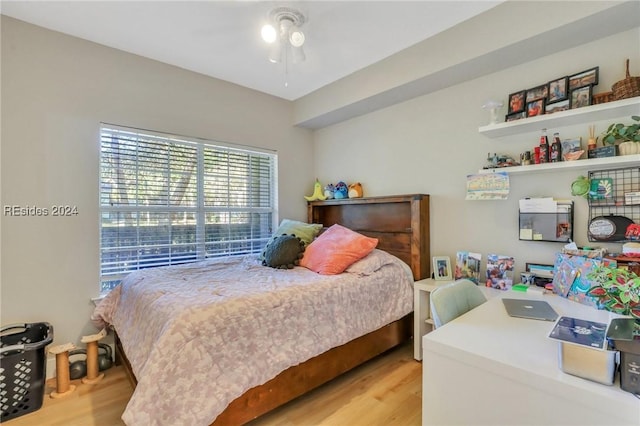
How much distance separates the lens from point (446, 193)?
102 inches

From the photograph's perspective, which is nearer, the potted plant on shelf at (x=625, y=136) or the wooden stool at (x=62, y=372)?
the potted plant on shelf at (x=625, y=136)

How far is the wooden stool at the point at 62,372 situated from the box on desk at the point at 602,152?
3607 millimetres

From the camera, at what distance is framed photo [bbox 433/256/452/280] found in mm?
2516

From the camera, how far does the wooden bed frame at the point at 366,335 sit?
1.64 metres

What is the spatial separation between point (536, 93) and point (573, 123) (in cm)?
31

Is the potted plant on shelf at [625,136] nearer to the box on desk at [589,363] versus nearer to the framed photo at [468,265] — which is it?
the framed photo at [468,265]

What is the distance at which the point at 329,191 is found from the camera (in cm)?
350

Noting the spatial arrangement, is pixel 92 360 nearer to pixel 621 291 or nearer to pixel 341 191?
pixel 341 191

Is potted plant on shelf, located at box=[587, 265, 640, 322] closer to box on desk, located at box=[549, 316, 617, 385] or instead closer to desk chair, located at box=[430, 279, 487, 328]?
box on desk, located at box=[549, 316, 617, 385]

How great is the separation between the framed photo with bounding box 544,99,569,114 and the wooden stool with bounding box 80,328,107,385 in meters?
3.55

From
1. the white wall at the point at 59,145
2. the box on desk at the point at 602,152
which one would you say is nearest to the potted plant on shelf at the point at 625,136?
the box on desk at the point at 602,152

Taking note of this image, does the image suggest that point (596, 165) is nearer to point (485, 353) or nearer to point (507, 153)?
point (507, 153)

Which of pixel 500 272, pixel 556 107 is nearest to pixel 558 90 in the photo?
pixel 556 107

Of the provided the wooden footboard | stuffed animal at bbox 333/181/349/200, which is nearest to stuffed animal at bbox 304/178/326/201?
stuffed animal at bbox 333/181/349/200
